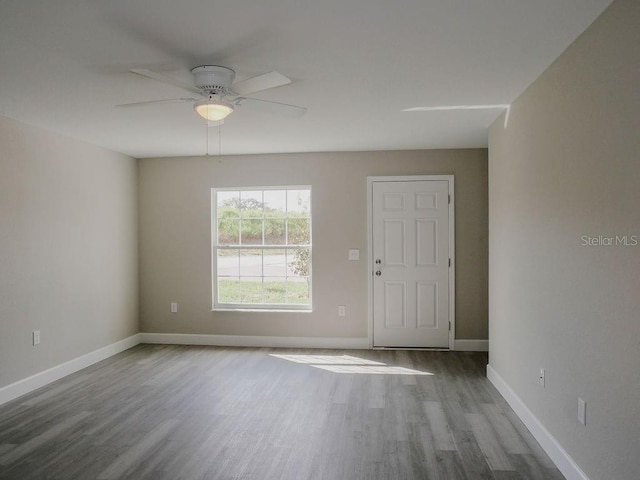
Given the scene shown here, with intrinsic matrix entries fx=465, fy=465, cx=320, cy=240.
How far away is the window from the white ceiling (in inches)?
66.7

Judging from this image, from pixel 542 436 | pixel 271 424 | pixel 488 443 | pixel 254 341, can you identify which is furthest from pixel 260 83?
pixel 254 341

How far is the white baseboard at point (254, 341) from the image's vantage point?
18.3 ft

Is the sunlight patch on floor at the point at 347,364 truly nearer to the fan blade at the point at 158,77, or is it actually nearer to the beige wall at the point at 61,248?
the beige wall at the point at 61,248

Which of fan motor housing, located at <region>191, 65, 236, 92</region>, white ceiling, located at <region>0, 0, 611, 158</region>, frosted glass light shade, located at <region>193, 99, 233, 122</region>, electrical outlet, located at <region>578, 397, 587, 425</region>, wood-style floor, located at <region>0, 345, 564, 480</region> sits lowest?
wood-style floor, located at <region>0, 345, 564, 480</region>

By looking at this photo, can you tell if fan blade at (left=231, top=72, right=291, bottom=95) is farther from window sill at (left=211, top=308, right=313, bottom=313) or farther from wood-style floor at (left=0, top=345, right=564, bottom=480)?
window sill at (left=211, top=308, right=313, bottom=313)

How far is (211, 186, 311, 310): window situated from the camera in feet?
18.9

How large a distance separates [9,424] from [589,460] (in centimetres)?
377

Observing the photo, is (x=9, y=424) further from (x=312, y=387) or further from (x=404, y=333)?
(x=404, y=333)

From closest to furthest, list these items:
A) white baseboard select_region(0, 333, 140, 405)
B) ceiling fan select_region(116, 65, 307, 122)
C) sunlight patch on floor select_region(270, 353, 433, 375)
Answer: ceiling fan select_region(116, 65, 307, 122)
white baseboard select_region(0, 333, 140, 405)
sunlight patch on floor select_region(270, 353, 433, 375)

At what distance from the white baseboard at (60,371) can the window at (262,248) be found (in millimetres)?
1178

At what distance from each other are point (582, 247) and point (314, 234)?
3.53m

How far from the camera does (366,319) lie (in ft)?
18.2

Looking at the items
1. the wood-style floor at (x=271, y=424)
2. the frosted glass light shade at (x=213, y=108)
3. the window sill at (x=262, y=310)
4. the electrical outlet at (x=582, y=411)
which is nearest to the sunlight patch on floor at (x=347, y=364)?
the wood-style floor at (x=271, y=424)

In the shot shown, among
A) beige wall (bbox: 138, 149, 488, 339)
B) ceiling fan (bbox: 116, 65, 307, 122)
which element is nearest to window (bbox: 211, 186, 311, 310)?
beige wall (bbox: 138, 149, 488, 339)
